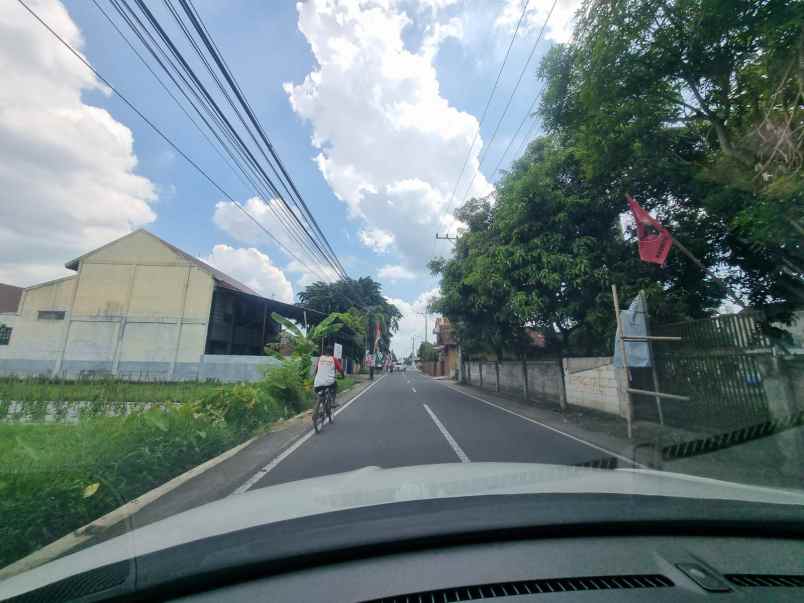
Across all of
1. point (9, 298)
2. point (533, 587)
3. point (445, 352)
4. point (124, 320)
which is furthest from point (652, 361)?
point (9, 298)

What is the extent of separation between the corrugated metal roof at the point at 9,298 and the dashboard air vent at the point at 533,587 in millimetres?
38541

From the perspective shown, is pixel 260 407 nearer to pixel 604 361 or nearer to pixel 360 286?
pixel 604 361

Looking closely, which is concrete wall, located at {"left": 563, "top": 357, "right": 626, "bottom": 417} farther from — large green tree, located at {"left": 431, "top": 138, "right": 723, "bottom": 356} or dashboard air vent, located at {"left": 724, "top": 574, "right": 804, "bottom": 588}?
dashboard air vent, located at {"left": 724, "top": 574, "right": 804, "bottom": 588}

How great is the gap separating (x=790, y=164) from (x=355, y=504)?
591 centimetres

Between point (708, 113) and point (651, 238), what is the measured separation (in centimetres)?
229

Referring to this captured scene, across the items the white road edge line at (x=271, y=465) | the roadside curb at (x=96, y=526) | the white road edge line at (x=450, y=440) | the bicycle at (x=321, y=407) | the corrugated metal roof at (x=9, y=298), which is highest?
the corrugated metal roof at (x=9, y=298)

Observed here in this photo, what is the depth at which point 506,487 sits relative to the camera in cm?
196

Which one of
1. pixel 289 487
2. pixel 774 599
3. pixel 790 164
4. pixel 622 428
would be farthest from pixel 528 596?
pixel 622 428

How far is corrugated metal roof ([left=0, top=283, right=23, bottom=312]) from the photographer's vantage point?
28.3 metres

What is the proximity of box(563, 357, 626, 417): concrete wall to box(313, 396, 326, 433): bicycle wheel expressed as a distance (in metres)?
7.57

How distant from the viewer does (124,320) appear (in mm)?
20734

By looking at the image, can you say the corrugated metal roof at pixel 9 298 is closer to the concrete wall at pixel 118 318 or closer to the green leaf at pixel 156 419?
the concrete wall at pixel 118 318

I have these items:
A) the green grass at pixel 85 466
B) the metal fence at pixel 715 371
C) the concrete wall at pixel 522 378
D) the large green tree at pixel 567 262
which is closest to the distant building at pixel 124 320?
the concrete wall at pixel 522 378

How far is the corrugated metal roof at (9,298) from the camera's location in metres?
28.3
